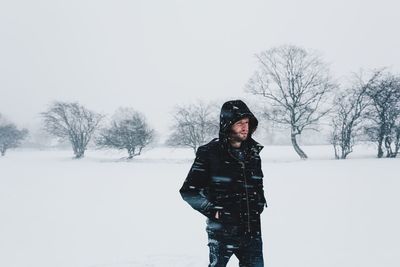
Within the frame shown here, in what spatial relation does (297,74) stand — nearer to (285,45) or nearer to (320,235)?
(285,45)

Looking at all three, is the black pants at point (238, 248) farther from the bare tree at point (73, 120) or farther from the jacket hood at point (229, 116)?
the bare tree at point (73, 120)

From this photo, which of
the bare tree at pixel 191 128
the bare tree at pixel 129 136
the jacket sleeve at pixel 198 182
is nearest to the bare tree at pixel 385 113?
the bare tree at pixel 191 128

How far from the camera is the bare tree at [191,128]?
1473 inches

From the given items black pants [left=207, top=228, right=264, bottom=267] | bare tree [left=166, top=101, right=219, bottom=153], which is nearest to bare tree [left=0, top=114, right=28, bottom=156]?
bare tree [left=166, top=101, right=219, bottom=153]

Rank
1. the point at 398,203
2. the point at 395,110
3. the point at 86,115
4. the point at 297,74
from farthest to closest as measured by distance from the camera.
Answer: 1. the point at 86,115
2. the point at 297,74
3. the point at 395,110
4. the point at 398,203

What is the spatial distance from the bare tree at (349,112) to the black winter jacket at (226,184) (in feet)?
92.0

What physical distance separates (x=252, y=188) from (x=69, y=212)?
23.9 ft

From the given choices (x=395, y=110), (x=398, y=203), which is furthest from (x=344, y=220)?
(x=395, y=110)

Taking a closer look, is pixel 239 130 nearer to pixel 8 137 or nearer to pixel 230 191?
pixel 230 191

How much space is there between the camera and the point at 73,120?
44375 millimetres

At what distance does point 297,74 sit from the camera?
32625 millimetres

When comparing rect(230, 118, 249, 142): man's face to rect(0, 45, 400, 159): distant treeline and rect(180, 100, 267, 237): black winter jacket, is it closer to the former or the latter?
rect(180, 100, 267, 237): black winter jacket

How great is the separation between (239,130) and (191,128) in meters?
34.7

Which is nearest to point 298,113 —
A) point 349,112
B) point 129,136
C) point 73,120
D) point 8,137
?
point 349,112
